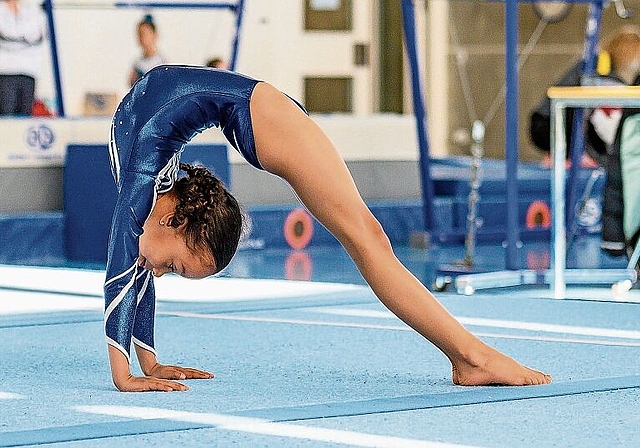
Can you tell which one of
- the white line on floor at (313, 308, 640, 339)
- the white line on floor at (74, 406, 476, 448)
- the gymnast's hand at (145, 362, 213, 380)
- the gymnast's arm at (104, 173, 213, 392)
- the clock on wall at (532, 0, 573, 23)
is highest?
the clock on wall at (532, 0, 573, 23)

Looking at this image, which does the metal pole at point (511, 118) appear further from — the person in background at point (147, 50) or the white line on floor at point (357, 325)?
the person in background at point (147, 50)

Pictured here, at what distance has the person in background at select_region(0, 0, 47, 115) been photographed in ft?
23.9

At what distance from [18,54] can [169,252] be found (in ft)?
16.5

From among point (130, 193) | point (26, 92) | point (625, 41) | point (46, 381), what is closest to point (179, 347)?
point (46, 381)

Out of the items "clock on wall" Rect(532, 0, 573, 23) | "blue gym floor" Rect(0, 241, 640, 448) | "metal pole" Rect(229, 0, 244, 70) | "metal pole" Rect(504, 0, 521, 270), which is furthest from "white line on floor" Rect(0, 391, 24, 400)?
"clock on wall" Rect(532, 0, 573, 23)

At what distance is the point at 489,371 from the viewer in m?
2.86

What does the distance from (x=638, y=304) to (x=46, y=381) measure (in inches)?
84.4

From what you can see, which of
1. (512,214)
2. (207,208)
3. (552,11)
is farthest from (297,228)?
(207,208)

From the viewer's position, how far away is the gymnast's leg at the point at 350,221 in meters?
2.80

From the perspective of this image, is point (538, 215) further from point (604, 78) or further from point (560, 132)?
point (560, 132)

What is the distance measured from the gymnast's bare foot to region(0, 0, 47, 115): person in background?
4.80 meters

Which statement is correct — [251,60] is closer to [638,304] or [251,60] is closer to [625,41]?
[625,41]

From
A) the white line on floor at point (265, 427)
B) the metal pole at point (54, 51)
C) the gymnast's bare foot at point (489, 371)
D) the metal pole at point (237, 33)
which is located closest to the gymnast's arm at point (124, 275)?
the white line on floor at point (265, 427)

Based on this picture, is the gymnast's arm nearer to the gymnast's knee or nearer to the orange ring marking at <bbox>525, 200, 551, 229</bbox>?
the gymnast's knee
